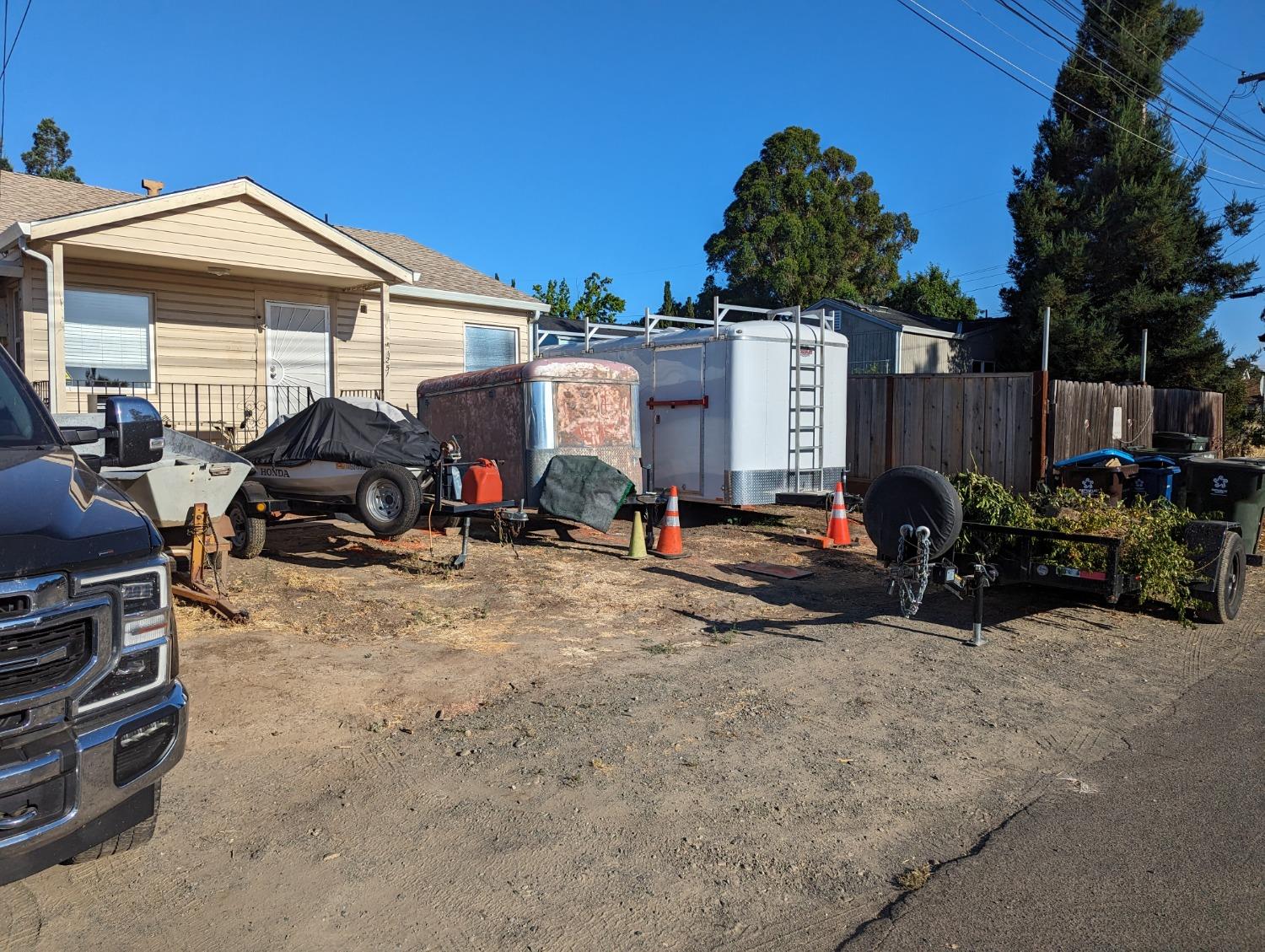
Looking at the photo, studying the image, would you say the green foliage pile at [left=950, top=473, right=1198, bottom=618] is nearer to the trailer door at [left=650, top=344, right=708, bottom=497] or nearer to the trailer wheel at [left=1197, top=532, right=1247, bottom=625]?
the trailer wheel at [left=1197, top=532, right=1247, bottom=625]

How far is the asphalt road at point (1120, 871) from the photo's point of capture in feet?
10.2

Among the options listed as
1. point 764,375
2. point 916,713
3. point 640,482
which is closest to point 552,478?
point 640,482

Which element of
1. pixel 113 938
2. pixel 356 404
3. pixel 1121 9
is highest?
pixel 1121 9

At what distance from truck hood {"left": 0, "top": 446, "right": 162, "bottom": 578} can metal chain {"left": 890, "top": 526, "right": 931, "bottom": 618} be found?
526 centimetres

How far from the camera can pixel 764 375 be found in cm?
1235

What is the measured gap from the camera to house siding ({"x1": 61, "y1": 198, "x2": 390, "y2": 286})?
12.1m

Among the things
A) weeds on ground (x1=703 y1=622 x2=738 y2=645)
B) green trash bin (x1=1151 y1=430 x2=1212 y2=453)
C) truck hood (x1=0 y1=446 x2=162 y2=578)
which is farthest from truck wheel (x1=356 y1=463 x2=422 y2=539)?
green trash bin (x1=1151 y1=430 x2=1212 y2=453)

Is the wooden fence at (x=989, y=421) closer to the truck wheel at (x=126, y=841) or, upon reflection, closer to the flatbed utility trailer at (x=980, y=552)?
the flatbed utility trailer at (x=980, y=552)

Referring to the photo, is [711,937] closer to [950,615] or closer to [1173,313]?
[950,615]

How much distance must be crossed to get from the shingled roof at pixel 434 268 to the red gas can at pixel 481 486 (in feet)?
26.3

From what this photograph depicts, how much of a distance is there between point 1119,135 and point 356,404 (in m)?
25.4

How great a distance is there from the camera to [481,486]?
31.4 ft

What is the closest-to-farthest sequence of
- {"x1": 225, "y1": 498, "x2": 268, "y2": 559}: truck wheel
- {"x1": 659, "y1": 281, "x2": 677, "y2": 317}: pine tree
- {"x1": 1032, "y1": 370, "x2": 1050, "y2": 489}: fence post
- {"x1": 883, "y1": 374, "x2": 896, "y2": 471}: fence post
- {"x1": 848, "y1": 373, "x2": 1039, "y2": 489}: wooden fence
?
{"x1": 225, "y1": 498, "x2": 268, "y2": 559}: truck wheel
{"x1": 1032, "y1": 370, "x2": 1050, "y2": 489}: fence post
{"x1": 848, "y1": 373, "x2": 1039, "y2": 489}: wooden fence
{"x1": 883, "y1": 374, "x2": 896, "y2": 471}: fence post
{"x1": 659, "y1": 281, "x2": 677, "y2": 317}: pine tree

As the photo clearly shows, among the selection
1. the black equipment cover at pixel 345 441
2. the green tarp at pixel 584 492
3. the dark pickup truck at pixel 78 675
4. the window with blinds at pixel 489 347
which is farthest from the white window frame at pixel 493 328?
the dark pickup truck at pixel 78 675
